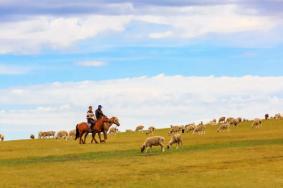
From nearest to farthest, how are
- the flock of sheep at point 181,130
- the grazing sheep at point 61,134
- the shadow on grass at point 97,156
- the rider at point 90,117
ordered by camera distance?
the shadow on grass at point 97,156 < the flock of sheep at point 181,130 < the rider at point 90,117 < the grazing sheep at point 61,134

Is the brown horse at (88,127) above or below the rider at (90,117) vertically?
below

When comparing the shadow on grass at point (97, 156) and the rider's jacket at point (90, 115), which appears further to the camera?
the rider's jacket at point (90, 115)

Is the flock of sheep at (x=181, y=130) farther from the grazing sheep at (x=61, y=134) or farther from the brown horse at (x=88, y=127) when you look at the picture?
the grazing sheep at (x=61, y=134)

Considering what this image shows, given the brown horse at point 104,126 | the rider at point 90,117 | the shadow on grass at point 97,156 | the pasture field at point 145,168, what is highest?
the rider at point 90,117

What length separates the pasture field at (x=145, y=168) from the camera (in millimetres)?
28969

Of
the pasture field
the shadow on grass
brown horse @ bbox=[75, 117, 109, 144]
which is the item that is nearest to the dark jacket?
brown horse @ bbox=[75, 117, 109, 144]

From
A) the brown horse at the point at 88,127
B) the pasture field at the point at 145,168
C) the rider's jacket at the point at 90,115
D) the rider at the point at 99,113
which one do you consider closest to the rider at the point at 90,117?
the rider's jacket at the point at 90,115

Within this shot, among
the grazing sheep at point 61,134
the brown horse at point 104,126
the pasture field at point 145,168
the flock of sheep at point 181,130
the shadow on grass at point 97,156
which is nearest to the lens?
the pasture field at point 145,168

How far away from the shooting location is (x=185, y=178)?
2981 cm

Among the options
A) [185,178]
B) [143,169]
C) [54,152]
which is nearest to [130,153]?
[54,152]

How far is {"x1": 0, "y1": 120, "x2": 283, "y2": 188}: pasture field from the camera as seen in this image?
28969 millimetres

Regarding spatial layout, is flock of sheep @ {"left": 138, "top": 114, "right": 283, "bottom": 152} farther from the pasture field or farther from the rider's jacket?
the rider's jacket

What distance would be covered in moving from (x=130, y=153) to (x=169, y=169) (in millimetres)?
9866

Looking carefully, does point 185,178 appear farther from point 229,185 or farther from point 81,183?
point 81,183
